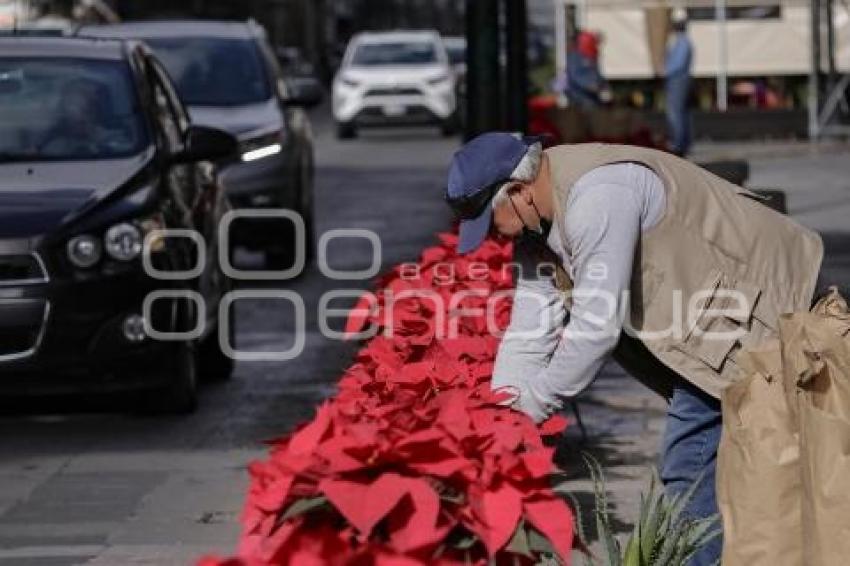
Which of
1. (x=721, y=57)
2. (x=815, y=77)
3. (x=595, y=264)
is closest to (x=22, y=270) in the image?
(x=595, y=264)

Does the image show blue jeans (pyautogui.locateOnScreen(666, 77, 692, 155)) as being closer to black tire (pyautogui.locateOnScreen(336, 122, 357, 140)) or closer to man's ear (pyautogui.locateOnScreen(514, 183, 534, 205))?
black tire (pyautogui.locateOnScreen(336, 122, 357, 140))

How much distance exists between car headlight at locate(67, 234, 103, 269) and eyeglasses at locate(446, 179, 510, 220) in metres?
5.39

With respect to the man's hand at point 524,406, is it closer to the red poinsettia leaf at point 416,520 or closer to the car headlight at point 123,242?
the red poinsettia leaf at point 416,520

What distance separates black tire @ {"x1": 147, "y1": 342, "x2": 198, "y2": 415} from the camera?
11.6 meters

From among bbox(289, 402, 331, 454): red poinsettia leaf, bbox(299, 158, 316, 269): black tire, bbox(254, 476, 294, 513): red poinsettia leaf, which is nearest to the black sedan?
bbox(299, 158, 316, 269): black tire

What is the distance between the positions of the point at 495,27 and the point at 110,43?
19.0ft

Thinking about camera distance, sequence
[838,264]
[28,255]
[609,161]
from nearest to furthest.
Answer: [609,161] < [28,255] < [838,264]

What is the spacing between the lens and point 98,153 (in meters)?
12.1

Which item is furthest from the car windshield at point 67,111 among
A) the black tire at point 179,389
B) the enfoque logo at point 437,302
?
the black tire at point 179,389

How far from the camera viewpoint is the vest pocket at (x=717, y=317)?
616 cm

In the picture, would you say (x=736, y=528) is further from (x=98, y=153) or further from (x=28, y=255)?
(x=98, y=153)

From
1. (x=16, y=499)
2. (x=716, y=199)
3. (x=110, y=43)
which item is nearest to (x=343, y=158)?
(x=110, y=43)

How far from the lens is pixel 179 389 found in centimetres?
1179

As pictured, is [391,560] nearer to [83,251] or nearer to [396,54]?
[83,251]
